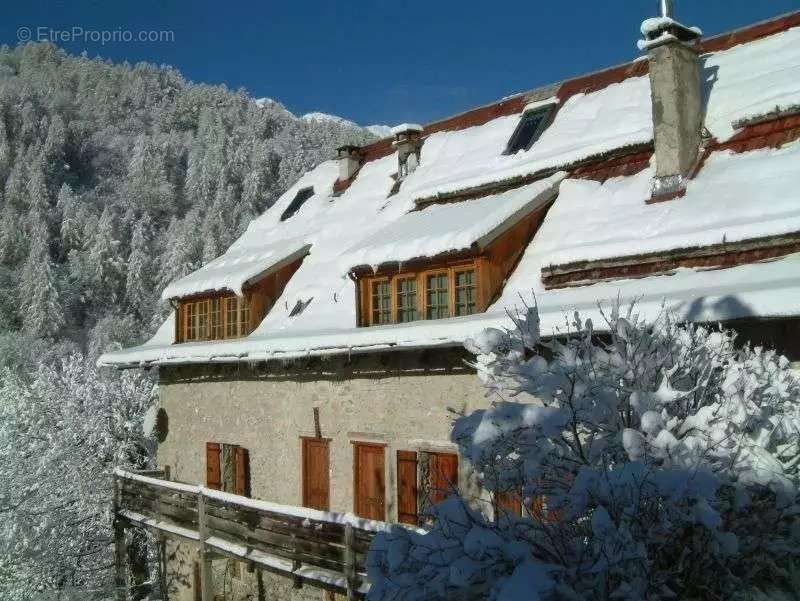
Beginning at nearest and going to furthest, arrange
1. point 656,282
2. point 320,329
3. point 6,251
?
1. point 656,282
2. point 320,329
3. point 6,251

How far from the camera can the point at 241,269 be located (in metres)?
14.9

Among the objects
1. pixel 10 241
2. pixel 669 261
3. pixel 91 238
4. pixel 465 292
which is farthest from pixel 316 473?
pixel 10 241

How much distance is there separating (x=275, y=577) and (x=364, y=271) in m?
5.78

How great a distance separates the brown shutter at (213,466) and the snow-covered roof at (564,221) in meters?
1.92

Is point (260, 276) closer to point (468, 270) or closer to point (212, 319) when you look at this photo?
point (212, 319)

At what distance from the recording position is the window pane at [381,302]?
1106 cm

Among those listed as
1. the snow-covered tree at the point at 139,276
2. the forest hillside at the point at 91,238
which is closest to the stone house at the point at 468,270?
the forest hillside at the point at 91,238

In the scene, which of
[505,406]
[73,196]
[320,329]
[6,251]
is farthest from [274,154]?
[505,406]

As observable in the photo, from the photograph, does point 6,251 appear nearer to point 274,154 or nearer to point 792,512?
point 274,154

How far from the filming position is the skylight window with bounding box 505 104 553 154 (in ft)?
42.3

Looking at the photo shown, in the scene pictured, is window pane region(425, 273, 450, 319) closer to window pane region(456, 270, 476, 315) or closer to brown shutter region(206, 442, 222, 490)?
window pane region(456, 270, 476, 315)

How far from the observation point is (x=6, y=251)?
206 feet

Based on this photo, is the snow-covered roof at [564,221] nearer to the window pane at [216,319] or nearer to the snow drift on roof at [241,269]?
the snow drift on roof at [241,269]

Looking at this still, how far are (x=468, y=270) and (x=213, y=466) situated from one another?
23.6 ft
